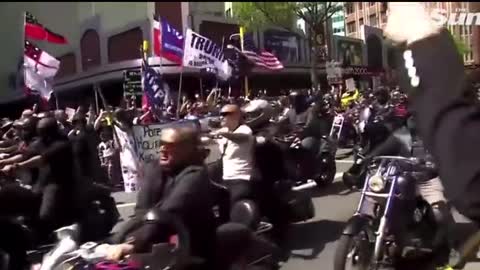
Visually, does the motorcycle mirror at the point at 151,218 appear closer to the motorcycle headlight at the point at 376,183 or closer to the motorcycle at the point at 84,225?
the motorcycle at the point at 84,225

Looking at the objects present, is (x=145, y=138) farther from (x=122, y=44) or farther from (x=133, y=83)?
(x=122, y=44)

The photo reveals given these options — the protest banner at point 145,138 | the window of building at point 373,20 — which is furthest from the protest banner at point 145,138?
the window of building at point 373,20

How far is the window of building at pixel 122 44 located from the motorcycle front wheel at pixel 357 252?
2096 mm

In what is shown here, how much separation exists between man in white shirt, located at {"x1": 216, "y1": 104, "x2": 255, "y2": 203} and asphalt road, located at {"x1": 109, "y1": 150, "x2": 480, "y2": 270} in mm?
789

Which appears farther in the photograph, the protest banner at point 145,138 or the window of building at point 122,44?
the protest banner at point 145,138

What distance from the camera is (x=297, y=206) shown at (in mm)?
6438

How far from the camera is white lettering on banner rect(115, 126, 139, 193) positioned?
10.5 m

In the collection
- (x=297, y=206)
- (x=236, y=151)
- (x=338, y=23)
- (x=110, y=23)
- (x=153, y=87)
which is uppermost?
(x=153, y=87)

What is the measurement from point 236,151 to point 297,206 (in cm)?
81

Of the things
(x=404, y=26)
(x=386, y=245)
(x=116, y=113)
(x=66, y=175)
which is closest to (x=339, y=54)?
(x=404, y=26)

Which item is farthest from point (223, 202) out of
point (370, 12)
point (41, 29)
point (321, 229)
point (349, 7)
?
point (370, 12)

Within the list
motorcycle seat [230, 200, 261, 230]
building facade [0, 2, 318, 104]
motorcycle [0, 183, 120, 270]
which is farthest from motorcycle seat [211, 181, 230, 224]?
building facade [0, 2, 318, 104]

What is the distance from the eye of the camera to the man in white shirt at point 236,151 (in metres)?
6.07

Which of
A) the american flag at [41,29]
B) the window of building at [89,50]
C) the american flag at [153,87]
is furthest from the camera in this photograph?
the american flag at [153,87]
